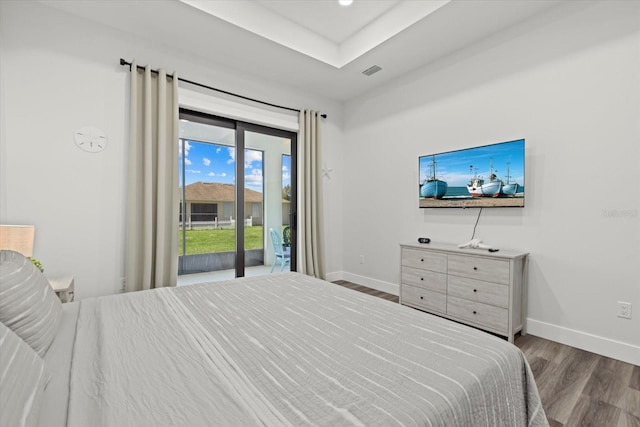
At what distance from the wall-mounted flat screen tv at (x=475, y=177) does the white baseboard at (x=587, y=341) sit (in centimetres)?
111

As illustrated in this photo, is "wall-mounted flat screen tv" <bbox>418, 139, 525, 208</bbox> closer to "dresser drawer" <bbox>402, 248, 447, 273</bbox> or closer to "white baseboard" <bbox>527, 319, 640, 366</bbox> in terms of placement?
"dresser drawer" <bbox>402, 248, 447, 273</bbox>

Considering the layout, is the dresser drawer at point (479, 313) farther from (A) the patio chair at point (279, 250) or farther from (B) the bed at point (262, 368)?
(A) the patio chair at point (279, 250)

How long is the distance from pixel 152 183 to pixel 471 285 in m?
3.29

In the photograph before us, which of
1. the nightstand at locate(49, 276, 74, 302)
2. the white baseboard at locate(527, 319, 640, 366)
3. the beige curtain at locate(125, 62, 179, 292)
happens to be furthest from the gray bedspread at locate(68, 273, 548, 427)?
the white baseboard at locate(527, 319, 640, 366)

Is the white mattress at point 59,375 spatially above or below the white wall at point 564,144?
below

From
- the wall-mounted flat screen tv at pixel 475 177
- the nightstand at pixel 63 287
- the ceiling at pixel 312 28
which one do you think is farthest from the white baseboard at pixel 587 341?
the nightstand at pixel 63 287

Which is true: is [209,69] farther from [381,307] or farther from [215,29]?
[381,307]

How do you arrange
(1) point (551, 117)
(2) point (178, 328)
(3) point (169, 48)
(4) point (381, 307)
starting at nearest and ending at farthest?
(2) point (178, 328) → (4) point (381, 307) → (1) point (551, 117) → (3) point (169, 48)

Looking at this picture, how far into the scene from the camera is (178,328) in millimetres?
1271

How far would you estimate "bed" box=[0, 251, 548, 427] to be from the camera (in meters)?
0.75

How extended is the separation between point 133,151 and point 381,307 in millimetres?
2737

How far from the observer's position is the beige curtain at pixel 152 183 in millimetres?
2830

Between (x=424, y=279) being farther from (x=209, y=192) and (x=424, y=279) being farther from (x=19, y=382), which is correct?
(x=209, y=192)

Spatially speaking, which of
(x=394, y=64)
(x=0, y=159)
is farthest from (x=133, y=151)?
(x=394, y=64)
